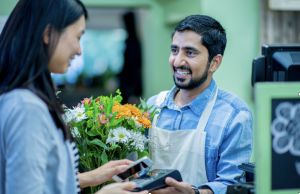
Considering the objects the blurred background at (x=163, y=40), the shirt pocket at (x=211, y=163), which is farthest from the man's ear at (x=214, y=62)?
the blurred background at (x=163, y=40)

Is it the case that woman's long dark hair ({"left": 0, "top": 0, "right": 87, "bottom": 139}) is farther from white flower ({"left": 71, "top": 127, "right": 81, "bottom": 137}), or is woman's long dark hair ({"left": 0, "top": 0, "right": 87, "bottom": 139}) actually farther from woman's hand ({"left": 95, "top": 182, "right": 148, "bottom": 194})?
white flower ({"left": 71, "top": 127, "right": 81, "bottom": 137})

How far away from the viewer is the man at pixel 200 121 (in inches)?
102

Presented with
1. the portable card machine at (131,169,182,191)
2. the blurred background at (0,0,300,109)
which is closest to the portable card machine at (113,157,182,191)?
the portable card machine at (131,169,182,191)

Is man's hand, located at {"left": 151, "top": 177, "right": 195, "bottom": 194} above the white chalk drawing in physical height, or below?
below

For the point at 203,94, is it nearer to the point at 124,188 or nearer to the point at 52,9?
the point at 124,188

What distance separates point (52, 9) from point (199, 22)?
1.07 m

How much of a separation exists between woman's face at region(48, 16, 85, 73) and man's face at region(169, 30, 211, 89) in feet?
2.95

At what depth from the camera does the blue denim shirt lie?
8.39 feet

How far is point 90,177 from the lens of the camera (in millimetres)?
2309

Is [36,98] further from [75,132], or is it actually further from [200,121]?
[200,121]

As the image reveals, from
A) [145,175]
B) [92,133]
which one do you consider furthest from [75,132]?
[145,175]

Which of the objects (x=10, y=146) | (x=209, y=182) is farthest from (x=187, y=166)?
(x=10, y=146)

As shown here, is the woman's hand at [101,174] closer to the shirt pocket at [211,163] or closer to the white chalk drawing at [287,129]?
the shirt pocket at [211,163]

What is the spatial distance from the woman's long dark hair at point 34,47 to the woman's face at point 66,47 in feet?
0.07
